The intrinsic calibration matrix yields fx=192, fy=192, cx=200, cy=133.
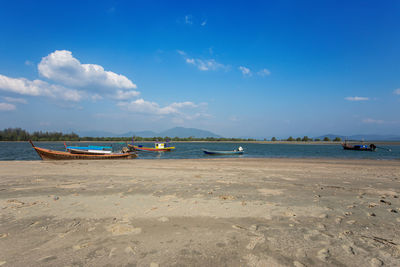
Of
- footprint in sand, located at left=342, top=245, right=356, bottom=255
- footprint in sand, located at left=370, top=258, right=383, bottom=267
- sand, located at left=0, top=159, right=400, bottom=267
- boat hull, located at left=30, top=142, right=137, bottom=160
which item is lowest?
boat hull, located at left=30, top=142, right=137, bottom=160

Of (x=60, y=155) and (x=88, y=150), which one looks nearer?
(x=60, y=155)

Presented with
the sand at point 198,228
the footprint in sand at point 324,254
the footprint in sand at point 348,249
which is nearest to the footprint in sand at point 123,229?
the sand at point 198,228

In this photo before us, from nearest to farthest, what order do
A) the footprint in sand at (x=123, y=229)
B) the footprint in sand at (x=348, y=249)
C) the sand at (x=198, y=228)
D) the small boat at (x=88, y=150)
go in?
the sand at (x=198, y=228) < the footprint in sand at (x=348, y=249) < the footprint in sand at (x=123, y=229) < the small boat at (x=88, y=150)

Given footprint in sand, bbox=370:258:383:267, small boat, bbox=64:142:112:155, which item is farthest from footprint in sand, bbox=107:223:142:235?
small boat, bbox=64:142:112:155

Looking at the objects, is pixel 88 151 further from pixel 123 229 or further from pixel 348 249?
pixel 348 249

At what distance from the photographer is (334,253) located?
3150mm

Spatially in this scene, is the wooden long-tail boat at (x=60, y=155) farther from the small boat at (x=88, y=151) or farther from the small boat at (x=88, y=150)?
the small boat at (x=88, y=150)

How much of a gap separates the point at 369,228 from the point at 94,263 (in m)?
5.32

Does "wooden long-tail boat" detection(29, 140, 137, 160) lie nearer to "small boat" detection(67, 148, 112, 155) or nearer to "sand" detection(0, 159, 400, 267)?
"small boat" detection(67, 148, 112, 155)

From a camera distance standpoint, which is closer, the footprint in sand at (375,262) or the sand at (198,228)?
the footprint in sand at (375,262)

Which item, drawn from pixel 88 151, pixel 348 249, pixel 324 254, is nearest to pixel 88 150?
pixel 88 151

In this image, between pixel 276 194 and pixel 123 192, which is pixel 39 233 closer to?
pixel 123 192

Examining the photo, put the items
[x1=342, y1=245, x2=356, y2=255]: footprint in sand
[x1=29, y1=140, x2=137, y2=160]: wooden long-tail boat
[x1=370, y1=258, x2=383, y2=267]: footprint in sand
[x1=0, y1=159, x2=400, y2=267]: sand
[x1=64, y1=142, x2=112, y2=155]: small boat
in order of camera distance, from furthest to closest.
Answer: [x1=64, y1=142, x2=112, y2=155]: small boat, [x1=29, y1=140, x2=137, y2=160]: wooden long-tail boat, [x1=342, y1=245, x2=356, y2=255]: footprint in sand, [x1=0, y1=159, x2=400, y2=267]: sand, [x1=370, y1=258, x2=383, y2=267]: footprint in sand

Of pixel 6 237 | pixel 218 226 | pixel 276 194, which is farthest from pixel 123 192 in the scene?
pixel 276 194
